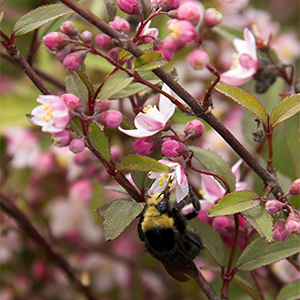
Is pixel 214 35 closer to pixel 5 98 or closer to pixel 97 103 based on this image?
pixel 5 98

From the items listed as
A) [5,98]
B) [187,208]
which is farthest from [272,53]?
[5,98]

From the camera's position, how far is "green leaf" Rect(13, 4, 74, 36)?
70 cm

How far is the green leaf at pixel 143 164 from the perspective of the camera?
22.5 inches

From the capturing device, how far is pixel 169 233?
0.78 metres

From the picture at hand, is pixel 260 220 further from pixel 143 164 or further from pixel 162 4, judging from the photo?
pixel 162 4

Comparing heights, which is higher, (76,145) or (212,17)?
(212,17)

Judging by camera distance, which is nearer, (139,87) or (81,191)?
(139,87)

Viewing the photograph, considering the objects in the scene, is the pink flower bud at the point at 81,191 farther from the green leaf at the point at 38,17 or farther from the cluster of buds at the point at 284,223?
the cluster of buds at the point at 284,223

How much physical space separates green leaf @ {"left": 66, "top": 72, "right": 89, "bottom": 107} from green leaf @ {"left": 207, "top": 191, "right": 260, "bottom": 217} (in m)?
0.30

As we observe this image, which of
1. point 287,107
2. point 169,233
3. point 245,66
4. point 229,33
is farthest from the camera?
point 229,33

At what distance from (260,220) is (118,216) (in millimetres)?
254

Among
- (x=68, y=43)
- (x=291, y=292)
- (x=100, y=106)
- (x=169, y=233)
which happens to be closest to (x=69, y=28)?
(x=68, y=43)

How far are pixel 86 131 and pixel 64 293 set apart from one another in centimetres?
124

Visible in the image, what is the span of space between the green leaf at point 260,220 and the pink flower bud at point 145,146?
0.21 metres
